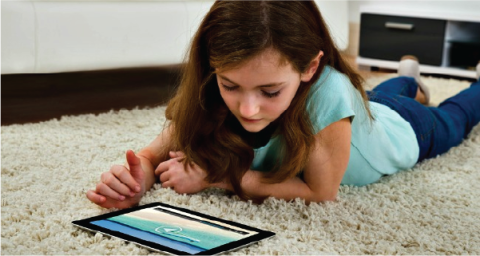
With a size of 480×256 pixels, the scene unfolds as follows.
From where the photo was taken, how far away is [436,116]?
168 cm

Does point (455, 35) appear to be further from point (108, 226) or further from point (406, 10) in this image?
point (108, 226)

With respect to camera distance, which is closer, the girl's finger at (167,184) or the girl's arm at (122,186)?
the girl's arm at (122,186)

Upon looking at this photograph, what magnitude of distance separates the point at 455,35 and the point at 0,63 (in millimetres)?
1862

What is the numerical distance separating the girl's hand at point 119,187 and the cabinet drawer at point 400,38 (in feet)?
6.20

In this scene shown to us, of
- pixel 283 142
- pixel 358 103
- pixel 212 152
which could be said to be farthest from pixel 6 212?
pixel 358 103

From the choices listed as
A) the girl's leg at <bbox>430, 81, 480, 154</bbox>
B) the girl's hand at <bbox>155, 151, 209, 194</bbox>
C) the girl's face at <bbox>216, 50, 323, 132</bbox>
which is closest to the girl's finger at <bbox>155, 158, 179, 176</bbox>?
the girl's hand at <bbox>155, 151, 209, 194</bbox>

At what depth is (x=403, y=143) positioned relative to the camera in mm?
1489

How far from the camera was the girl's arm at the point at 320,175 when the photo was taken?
119 centimetres

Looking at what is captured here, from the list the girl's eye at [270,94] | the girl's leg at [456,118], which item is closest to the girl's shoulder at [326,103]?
the girl's eye at [270,94]

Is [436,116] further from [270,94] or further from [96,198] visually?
[96,198]

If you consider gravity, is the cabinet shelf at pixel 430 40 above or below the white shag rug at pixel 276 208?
above

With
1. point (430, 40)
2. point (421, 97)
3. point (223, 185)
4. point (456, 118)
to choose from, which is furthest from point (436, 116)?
point (430, 40)

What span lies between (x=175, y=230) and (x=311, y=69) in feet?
1.20

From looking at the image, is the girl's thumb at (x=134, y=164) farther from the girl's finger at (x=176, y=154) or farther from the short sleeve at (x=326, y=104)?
the short sleeve at (x=326, y=104)
